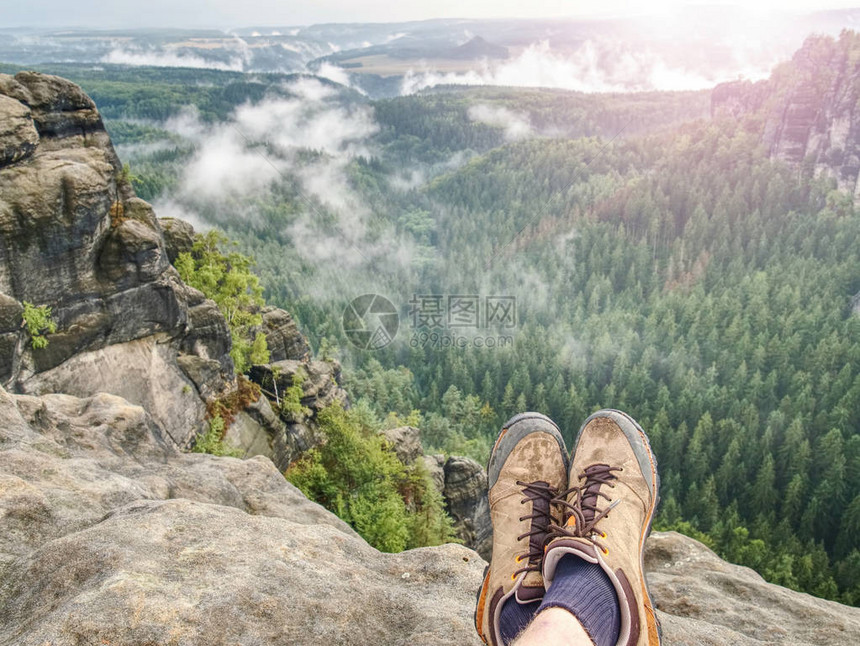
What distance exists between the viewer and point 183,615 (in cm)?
500

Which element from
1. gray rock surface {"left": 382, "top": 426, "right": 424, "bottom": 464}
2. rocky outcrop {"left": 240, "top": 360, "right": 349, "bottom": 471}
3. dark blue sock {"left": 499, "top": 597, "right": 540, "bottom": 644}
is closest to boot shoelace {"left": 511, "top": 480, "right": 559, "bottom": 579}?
dark blue sock {"left": 499, "top": 597, "right": 540, "bottom": 644}

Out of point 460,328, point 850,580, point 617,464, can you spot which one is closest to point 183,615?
point 617,464

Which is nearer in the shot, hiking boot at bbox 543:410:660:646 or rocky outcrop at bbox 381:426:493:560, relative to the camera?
hiking boot at bbox 543:410:660:646

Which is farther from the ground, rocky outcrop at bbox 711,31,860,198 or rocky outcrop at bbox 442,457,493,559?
rocky outcrop at bbox 711,31,860,198

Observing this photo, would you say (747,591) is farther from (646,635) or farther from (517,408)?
(517,408)

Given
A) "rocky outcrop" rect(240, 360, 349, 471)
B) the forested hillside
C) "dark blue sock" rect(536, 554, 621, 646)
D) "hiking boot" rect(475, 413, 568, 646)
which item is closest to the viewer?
"dark blue sock" rect(536, 554, 621, 646)

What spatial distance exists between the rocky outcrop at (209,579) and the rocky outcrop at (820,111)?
16602 centimetres

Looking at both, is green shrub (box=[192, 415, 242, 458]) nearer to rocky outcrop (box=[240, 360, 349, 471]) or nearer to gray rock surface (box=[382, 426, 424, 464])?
rocky outcrop (box=[240, 360, 349, 471])

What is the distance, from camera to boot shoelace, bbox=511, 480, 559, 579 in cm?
605

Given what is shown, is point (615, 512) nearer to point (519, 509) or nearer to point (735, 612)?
point (519, 509)

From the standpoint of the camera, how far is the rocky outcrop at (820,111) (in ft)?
444

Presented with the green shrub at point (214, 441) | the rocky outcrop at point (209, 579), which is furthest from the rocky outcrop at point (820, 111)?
the rocky outcrop at point (209, 579)

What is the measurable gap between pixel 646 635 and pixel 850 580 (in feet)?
193

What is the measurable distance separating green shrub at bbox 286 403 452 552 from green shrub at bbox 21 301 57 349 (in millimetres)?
13242
